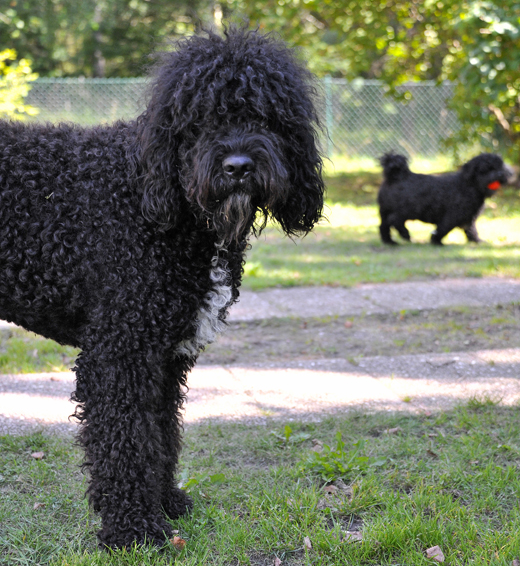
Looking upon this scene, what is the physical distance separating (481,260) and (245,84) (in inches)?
254

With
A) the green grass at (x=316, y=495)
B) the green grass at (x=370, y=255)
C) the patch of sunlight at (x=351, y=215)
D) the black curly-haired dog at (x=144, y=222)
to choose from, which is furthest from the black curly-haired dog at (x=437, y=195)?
the black curly-haired dog at (x=144, y=222)

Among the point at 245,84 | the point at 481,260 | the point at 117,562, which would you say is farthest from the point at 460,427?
the point at 481,260

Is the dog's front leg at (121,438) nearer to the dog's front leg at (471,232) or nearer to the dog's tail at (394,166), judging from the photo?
the dog's tail at (394,166)

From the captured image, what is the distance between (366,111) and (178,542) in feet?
48.4

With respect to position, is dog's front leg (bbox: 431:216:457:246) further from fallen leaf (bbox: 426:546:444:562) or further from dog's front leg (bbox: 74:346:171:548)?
dog's front leg (bbox: 74:346:171:548)

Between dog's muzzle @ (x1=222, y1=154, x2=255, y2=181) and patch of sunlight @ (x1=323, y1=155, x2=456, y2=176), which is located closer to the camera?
dog's muzzle @ (x1=222, y1=154, x2=255, y2=181)

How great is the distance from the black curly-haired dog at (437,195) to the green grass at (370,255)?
34 cm

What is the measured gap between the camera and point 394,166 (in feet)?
29.7

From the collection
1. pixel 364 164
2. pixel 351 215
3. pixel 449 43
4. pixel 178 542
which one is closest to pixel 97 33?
pixel 364 164

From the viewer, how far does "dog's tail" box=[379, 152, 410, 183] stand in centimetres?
902

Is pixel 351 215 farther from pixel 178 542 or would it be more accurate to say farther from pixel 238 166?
pixel 238 166

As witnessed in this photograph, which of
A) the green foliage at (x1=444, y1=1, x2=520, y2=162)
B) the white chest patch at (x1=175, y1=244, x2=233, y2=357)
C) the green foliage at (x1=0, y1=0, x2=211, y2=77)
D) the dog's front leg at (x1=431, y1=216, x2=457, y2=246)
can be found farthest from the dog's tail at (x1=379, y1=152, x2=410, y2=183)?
the green foliage at (x1=0, y1=0, x2=211, y2=77)

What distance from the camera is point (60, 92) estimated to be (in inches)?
557

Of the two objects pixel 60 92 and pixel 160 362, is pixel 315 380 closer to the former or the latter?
pixel 160 362
